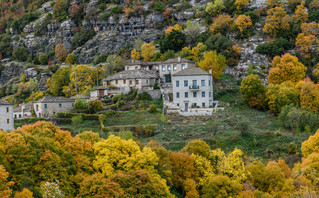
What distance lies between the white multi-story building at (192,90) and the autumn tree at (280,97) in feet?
32.2

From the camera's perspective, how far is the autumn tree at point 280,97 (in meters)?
58.7

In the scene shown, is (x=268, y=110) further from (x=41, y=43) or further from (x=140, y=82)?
(x=41, y=43)

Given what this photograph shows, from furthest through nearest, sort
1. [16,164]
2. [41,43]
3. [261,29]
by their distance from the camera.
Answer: [41,43], [261,29], [16,164]

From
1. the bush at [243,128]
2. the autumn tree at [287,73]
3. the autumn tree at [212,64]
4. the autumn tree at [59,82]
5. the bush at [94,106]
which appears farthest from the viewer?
the autumn tree at [59,82]

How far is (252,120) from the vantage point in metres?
57.1

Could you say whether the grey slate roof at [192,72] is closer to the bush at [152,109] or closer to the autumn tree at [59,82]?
the bush at [152,109]

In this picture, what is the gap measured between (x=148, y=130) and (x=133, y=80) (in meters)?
19.5

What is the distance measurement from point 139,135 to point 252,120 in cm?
1748

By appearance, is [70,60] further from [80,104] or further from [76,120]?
[76,120]

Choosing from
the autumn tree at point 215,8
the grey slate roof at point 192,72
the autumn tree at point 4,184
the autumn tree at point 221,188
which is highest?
the autumn tree at point 215,8

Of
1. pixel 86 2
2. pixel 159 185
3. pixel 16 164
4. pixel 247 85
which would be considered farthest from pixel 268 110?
pixel 86 2

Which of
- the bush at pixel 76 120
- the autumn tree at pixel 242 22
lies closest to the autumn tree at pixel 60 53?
the autumn tree at pixel 242 22

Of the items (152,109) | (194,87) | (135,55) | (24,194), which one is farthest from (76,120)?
(135,55)

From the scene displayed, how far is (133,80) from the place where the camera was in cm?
7088
